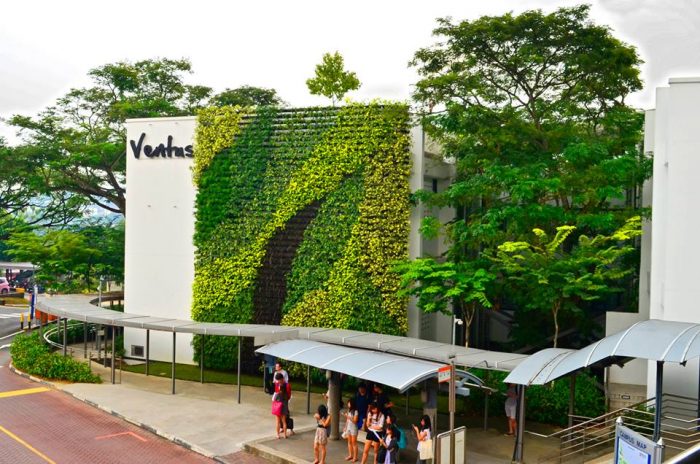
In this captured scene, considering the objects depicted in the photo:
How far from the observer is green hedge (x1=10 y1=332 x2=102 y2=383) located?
24734 millimetres

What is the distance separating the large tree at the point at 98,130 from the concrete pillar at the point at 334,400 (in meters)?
26.8

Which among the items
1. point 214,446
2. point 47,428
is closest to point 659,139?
point 214,446

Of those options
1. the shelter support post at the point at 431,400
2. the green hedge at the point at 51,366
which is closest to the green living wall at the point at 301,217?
the green hedge at the point at 51,366

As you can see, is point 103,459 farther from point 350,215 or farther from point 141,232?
point 141,232

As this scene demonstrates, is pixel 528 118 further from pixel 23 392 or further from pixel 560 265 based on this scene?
pixel 23 392

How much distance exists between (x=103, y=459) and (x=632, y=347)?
40.7 ft

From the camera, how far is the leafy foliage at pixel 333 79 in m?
33.4

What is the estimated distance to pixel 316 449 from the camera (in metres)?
16.0

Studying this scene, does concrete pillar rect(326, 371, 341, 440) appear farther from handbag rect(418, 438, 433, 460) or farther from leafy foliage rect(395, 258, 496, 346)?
leafy foliage rect(395, 258, 496, 346)

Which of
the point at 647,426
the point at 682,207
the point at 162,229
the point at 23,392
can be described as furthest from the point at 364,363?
the point at 162,229

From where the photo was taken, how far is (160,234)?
30375mm

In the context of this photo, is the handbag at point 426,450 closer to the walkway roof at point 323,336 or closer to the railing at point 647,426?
the walkway roof at point 323,336

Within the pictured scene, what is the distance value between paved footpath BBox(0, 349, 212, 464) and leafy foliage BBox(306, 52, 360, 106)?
18.7m

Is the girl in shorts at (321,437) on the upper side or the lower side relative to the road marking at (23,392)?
upper
